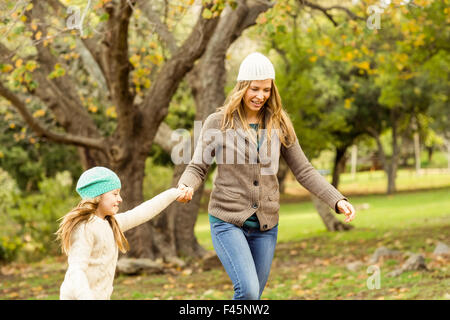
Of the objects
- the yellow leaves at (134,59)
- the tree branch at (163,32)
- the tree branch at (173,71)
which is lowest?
the tree branch at (173,71)

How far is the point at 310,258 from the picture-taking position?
12.5m

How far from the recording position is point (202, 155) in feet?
Result: 14.6

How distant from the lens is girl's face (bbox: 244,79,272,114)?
4.32 metres

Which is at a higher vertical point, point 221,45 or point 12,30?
point 221,45

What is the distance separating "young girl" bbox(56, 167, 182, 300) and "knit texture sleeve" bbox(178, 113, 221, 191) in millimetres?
673

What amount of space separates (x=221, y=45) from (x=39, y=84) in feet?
10.5

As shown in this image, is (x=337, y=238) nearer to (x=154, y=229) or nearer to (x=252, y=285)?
(x=154, y=229)

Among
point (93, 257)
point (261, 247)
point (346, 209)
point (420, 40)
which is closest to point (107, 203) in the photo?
point (93, 257)

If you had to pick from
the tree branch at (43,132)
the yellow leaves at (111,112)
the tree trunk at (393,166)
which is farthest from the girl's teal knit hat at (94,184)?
the tree trunk at (393,166)

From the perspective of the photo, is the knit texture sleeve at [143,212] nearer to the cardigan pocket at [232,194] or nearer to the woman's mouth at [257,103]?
the cardigan pocket at [232,194]

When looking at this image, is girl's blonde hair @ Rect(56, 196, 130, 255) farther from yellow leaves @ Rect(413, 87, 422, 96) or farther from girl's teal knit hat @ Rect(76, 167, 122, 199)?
yellow leaves @ Rect(413, 87, 422, 96)

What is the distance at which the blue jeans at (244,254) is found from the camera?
411 cm

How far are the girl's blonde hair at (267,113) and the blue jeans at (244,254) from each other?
0.64 meters

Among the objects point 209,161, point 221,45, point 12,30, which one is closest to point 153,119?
point 221,45
